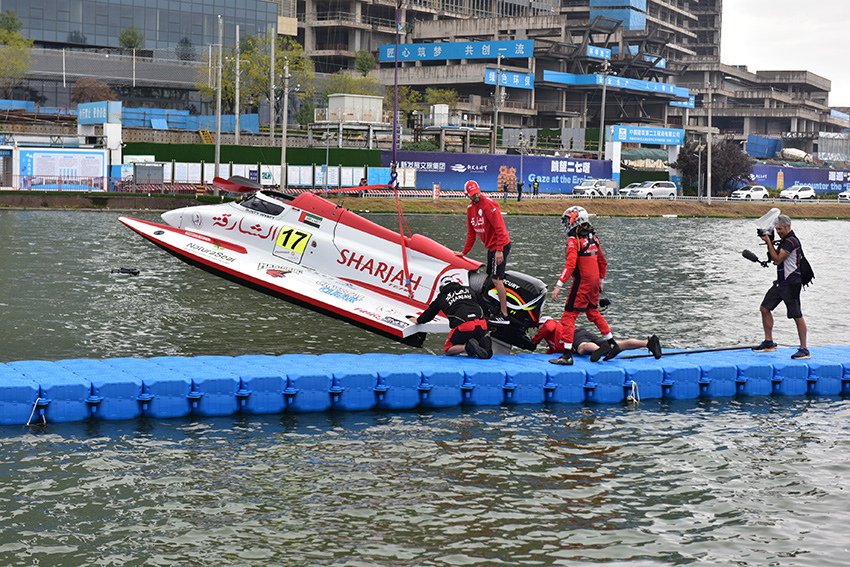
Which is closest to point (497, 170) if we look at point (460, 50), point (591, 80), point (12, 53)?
point (591, 80)

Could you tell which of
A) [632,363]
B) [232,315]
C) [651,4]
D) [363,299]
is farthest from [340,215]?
[651,4]

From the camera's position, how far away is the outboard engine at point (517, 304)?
677 inches

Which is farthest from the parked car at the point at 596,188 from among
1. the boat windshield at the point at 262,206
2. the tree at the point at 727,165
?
the boat windshield at the point at 262,206

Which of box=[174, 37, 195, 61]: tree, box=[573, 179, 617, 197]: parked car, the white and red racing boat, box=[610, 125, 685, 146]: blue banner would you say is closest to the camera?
the white and red racing boat

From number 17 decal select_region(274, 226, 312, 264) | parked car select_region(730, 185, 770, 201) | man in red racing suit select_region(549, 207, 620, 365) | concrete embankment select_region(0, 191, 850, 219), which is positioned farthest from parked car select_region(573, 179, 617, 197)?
man in red racing suit select_region(549, 207, 620, 365)

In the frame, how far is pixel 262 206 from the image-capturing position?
20281mm

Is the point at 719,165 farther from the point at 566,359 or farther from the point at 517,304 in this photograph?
the point at 566,359

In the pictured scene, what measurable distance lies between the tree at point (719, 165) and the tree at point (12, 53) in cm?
7677

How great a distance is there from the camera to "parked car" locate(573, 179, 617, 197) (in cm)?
9206

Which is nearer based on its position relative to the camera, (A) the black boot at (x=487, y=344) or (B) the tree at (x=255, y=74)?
(A) the black boot at (x=487, y=344)

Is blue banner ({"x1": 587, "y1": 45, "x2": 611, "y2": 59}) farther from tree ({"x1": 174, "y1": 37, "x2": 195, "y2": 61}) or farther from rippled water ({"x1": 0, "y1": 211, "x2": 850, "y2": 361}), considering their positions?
rippled water ({"x1": 0, "y1": 211, "x2": 850, "y2": 361})

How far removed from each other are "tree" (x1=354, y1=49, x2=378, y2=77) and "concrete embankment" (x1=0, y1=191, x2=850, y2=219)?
5987 cm

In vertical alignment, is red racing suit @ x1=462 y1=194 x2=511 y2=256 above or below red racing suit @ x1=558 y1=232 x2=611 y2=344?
above

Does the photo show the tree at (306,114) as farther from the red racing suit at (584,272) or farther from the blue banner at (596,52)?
the red racing suit at (584,272)
